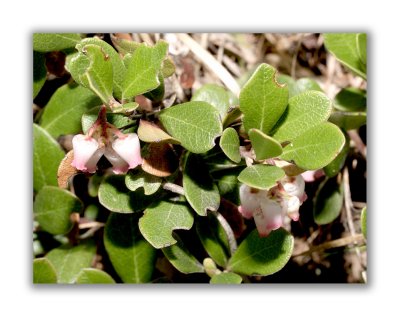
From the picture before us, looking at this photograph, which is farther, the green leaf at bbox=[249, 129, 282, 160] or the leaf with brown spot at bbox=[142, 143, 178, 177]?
the leaf with brown spot at bbox=[142, 143, 178, 177]

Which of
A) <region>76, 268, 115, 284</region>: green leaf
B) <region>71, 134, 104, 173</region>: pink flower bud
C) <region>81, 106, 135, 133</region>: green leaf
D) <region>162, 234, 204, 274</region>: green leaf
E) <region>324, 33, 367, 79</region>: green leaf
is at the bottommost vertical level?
<region>76, 268, 115, 284</region>: green leaf

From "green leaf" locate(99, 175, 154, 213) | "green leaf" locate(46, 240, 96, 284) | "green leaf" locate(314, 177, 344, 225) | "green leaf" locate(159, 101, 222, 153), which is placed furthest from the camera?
"green leaf" locate(314, 177, 344, 225)

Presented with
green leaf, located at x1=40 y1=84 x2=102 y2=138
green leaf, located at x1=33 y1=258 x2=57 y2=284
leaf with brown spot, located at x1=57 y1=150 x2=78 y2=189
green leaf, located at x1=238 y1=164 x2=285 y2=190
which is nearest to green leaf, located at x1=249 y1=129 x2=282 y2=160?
green leaf, located at x1=238 y1=164 x2=285 y2=190

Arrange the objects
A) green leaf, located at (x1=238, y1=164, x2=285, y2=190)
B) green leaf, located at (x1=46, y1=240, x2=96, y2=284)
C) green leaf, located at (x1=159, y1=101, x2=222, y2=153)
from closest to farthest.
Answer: green leaf, located at (x1=238, y1=164, x2=285, y2=190) < green leaf, located at (x1=159, y1=101, x2=222, y2=153) < green leaf, located at (x1=46, y1=240, x2=96, y2=284)

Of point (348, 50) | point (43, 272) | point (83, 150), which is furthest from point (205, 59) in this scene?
point (43, 272)

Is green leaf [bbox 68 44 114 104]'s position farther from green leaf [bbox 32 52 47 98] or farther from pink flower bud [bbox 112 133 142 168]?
green leaf [bbox 32 52 47 98]

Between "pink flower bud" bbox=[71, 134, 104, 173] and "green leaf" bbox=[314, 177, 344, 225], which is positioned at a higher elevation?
"pink flower bud" bbox=[71, 134, 104, 173]

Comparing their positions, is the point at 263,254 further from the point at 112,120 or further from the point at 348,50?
the point at 348,50

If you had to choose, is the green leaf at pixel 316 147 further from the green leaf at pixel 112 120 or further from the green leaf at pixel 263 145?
the green leaf at pixel 112 120
